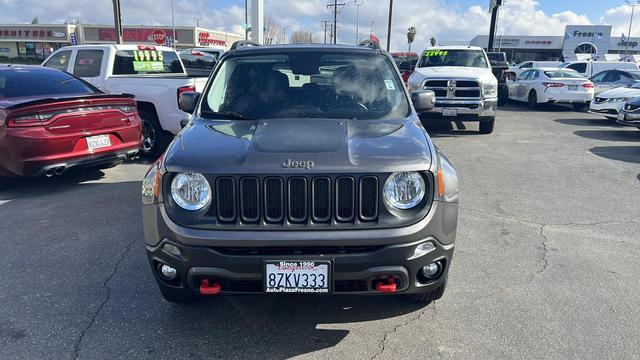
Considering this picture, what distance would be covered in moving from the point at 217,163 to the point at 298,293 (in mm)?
874

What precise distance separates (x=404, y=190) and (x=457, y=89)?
8.65 m

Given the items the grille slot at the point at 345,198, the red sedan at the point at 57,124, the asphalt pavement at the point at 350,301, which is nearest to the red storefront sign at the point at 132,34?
the red sedan at the point at 57,124

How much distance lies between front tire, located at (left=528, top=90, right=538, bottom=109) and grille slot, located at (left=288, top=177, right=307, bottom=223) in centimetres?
1627

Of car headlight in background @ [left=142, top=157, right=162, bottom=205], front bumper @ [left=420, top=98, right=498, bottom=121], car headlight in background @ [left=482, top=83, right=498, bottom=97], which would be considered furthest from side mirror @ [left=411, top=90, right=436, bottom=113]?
car headlight in background @ [left=482, top=83, right=498, bottom=97]

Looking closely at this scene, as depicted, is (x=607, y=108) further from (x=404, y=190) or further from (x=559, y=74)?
(x=404, y=190)

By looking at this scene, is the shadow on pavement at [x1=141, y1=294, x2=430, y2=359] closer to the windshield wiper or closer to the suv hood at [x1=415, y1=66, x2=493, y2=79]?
the windshield wiper

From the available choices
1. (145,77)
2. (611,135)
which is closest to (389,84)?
(145,77)

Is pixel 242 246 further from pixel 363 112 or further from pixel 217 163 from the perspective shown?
pixel 363 112

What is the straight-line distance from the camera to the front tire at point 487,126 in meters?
11.3

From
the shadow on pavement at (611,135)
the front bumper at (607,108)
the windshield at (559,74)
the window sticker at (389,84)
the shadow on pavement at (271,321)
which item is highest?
the windshield at (559,74)

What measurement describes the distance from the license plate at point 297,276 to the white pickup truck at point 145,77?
17.7 feet

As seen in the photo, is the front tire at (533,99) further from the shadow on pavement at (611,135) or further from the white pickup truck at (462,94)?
the white pickup truck at (462,94)

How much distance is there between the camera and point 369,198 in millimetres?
2734

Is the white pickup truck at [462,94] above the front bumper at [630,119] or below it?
above
